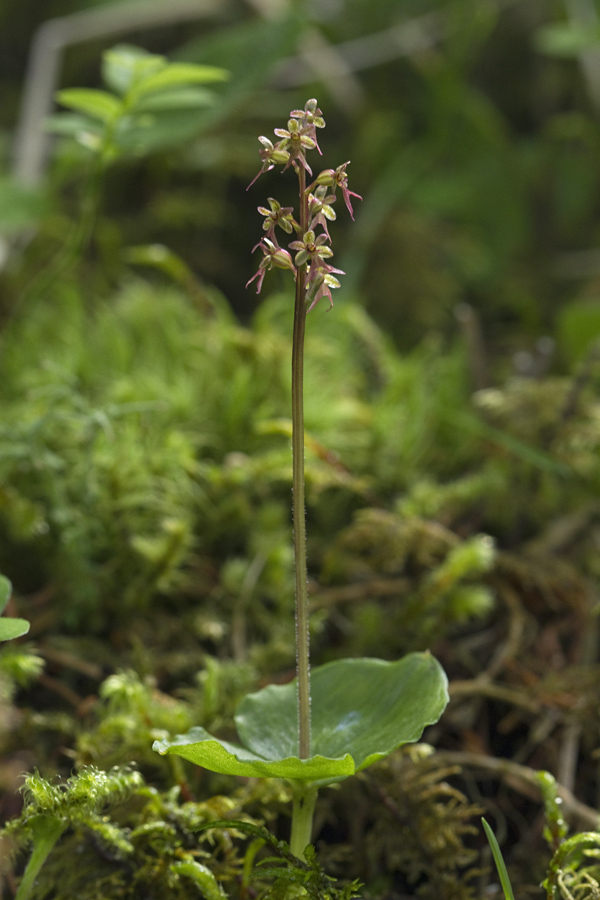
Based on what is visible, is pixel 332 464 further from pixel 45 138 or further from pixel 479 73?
pixel 479 73

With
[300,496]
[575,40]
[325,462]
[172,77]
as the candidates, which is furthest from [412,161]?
[300,496]

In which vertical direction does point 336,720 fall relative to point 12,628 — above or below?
below

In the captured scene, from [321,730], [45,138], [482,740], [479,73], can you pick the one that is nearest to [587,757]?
[482,740]

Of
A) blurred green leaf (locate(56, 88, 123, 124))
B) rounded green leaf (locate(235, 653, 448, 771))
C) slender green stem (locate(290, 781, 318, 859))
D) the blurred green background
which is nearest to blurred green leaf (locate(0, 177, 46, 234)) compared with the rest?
the blurred green background

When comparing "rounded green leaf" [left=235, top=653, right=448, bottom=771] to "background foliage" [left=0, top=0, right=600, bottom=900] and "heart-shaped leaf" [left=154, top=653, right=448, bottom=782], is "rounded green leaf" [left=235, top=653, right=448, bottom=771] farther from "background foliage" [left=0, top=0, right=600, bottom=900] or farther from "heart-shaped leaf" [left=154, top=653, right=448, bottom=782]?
"background foliage" [left=0, top=0, right=600, bottom=900]

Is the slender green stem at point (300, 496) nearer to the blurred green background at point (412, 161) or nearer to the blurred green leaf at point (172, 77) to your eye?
the blurred green leaf at point (172, 77)

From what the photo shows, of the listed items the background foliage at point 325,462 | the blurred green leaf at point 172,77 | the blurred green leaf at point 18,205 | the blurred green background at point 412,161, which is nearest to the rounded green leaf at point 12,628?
the background foliage at point 325,462

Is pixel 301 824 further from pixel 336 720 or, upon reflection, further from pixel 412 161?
pixel 412 161
